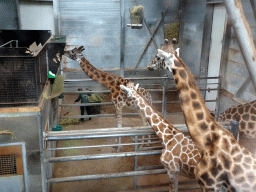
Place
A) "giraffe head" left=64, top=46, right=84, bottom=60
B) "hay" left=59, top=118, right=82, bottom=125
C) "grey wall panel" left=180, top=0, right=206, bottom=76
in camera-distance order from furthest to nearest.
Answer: "grey wall panel" left=180, top=0, right=206, bottom=76
"hay" left=59, top=118, right=82, bottom=125
"giraffe head" left=64, top=46, right=84, bottom=60

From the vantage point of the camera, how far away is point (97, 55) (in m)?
5.80

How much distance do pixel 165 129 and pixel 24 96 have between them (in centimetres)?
113

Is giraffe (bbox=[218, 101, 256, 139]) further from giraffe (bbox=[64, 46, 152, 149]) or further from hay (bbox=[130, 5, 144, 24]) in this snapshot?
hay (bbox=[130, 5, 144, 24])

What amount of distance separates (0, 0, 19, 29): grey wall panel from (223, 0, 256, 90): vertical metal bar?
17.7ft

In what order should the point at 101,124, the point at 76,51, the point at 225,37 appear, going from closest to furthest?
the point at 225,37 → the point at 76,51 → the point at 101,124

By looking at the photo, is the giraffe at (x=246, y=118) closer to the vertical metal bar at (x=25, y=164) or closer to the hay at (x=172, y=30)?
the vertical metal bar at (x=25, y=164)

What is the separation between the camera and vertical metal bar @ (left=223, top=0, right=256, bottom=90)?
0.57 m

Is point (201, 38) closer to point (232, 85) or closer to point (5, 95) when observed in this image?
point (232, 85)

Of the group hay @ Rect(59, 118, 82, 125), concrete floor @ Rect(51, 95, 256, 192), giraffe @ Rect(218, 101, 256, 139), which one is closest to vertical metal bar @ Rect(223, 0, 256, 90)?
concrete floor @ Rect(51, 95, 256, 192)

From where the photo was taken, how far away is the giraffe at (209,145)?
4.25ft

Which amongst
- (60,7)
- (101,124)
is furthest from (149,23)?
(101,124)

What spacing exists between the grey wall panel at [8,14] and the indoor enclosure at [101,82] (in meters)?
0.02

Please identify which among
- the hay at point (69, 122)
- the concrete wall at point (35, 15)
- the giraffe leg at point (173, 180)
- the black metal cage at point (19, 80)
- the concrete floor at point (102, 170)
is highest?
the concrete wall at point (35, 15)

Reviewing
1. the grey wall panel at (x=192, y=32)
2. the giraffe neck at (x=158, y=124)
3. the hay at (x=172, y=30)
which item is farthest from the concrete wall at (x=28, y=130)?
the hay at (x=172, y=30)
